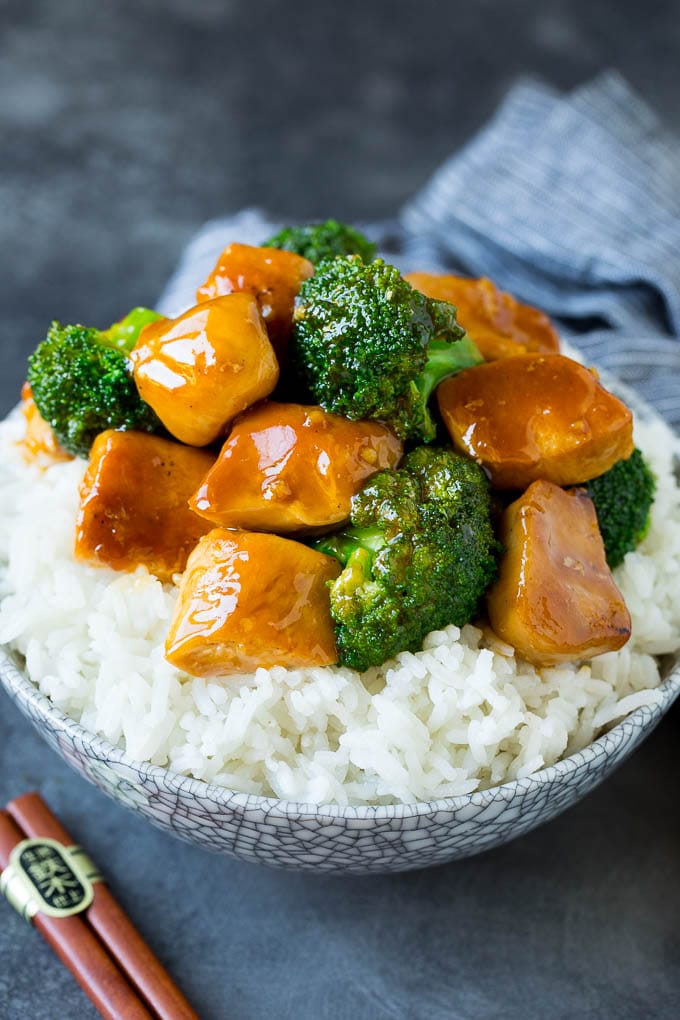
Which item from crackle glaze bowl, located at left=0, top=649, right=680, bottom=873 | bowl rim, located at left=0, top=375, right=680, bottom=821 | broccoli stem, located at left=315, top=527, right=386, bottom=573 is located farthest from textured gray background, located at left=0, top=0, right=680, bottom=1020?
broccoli stem, located at left=315, top=527, right=386, bottom=573

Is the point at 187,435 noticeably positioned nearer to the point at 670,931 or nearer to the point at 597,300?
the point at 670,931

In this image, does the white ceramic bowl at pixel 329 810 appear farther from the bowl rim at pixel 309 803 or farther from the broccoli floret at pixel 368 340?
the broccoli floret at pixel 368 340

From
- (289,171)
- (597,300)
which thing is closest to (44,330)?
(289,171)

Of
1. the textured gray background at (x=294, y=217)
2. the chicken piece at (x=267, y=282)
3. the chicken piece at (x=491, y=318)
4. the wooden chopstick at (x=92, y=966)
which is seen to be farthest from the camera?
the chicken piece at (x=491, y=318)

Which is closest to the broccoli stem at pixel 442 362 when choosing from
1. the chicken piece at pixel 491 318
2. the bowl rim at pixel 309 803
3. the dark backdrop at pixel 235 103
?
the chicken piece at pixel 491 318

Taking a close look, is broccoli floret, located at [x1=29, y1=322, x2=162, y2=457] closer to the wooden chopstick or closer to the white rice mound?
the white rice mound

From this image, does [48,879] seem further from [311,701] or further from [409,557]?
[409,557]
